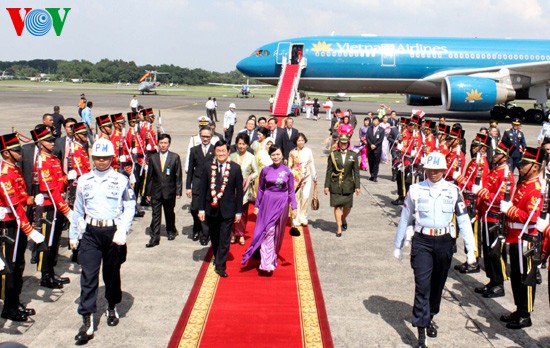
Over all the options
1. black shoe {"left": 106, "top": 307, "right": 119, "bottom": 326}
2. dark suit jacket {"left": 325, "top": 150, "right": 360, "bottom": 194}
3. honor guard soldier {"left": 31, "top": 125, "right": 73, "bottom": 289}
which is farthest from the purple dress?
honor guard soldier {"left": 31, "top": 125, "right": 73, "bottom": 289}

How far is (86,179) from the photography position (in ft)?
20.7

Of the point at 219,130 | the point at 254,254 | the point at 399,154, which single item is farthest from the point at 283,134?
the point at 219,130

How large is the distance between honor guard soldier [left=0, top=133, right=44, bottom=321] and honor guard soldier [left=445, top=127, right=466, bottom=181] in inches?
278

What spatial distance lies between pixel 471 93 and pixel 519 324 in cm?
2802

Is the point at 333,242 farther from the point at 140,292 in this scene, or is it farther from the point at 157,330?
the point at 157,330

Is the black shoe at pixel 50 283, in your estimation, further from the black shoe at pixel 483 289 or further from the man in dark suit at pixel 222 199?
the black shoe at pixel 483 289

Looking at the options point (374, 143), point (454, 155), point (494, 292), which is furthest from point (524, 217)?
point (374, 143)

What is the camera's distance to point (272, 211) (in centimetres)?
842

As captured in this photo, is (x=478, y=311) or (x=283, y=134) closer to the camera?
(x=478, y=311)

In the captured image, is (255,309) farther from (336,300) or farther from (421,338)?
(421,338)

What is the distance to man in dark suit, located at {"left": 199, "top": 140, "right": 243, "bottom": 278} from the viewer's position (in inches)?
324

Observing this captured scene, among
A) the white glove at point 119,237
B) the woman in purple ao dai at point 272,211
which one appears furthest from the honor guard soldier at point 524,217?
the white glove at point 119,237

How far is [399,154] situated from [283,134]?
10.2 ft

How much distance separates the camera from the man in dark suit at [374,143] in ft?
52.9
